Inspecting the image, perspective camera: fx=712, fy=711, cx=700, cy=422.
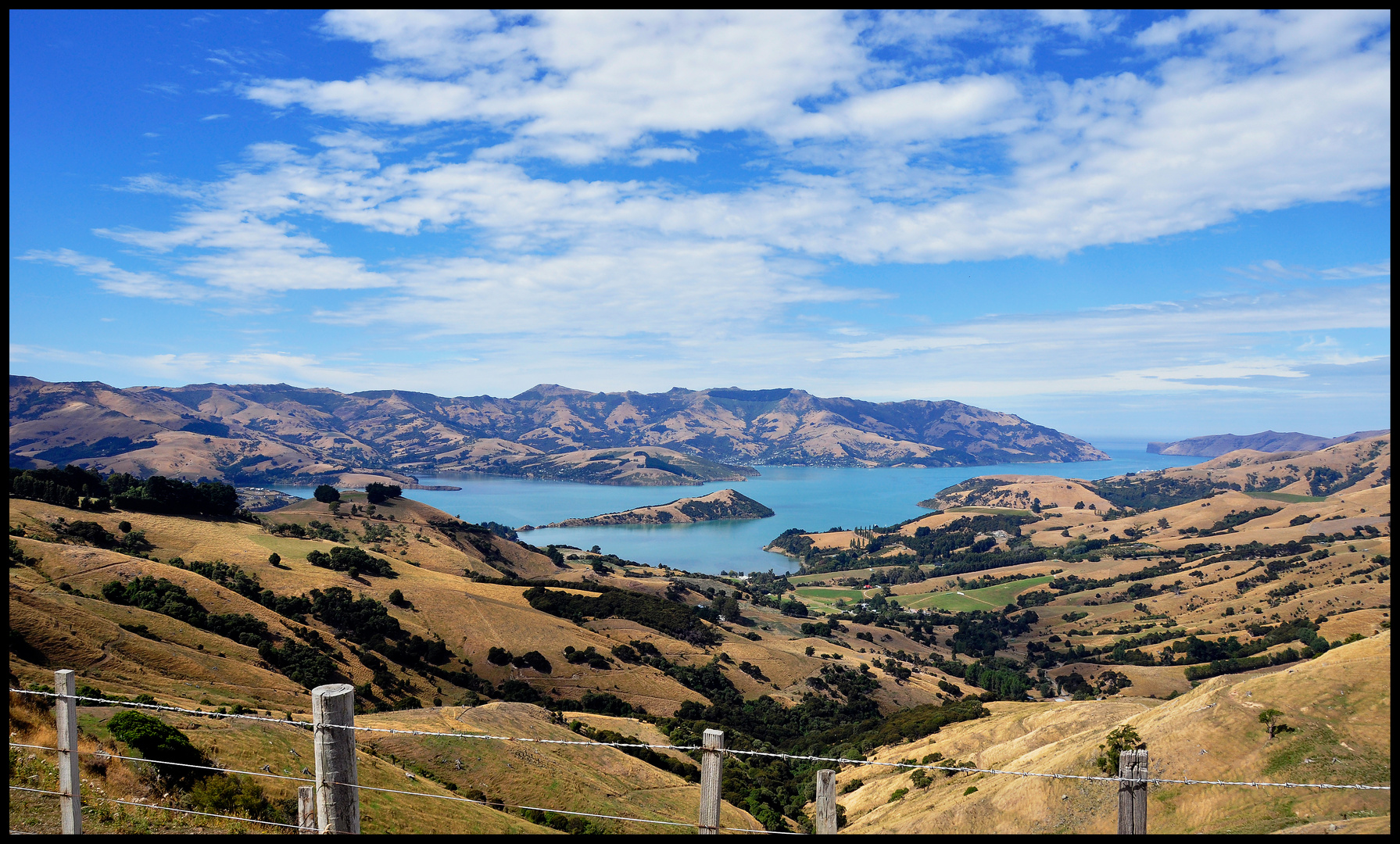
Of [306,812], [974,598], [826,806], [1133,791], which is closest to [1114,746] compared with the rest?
[1133,791]

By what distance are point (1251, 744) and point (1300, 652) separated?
9195cm

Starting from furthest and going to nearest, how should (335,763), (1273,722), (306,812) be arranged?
(1273,722)
(306,812)
(335,763)

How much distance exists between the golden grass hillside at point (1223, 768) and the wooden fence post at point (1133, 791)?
17.1m

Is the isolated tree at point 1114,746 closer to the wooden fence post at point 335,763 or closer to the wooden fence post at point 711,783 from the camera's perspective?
the wooden fence post at point 711,783

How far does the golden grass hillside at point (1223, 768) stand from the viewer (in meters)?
20.9

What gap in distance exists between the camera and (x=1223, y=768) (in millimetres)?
24484

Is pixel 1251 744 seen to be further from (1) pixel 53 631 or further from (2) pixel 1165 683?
(2) pixel 1165 683

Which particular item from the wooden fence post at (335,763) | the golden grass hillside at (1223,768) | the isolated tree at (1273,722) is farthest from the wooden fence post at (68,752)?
the isolated tree at (1273,722)

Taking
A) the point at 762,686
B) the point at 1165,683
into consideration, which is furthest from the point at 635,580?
the point at 1165,683

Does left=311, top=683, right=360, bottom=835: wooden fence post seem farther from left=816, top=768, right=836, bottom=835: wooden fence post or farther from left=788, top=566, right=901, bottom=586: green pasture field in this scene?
left=788, top=566, right=901, bottom=586: green pasture field

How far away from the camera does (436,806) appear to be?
1852 centimetres

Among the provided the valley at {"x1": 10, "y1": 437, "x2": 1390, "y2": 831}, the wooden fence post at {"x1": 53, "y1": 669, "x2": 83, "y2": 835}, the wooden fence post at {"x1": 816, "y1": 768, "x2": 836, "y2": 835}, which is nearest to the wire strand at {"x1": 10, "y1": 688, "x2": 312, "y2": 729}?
the wooden fence post at {"x1": 53, "y1": 669, "x2": 83, "y2": 835}

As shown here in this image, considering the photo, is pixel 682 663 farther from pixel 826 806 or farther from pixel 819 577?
pixel 819 577

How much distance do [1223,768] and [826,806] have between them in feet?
87.3
